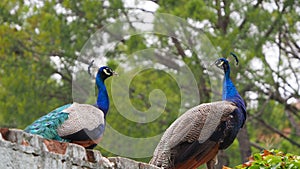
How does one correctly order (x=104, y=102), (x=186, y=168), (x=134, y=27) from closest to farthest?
(x=186, y=168), (x=104, y=102), (x=134, y=27)

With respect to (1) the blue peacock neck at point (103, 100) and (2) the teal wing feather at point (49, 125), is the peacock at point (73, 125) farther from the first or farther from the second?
(1) the blue peacock neck at point (103, 100)

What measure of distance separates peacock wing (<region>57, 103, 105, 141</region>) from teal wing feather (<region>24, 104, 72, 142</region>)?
33 millimetres

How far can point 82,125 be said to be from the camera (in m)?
5.35

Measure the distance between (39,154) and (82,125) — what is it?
1.68m

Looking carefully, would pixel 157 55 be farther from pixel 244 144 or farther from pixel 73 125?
pixel 73 125

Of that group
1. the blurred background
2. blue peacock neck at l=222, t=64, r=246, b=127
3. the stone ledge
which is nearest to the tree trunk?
the blurred background

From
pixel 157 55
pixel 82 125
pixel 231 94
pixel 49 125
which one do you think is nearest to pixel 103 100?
pixel 231 94

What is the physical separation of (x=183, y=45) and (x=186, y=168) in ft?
19.2

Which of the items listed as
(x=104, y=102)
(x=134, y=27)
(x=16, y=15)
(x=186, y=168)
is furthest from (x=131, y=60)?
(x=186, y=168)

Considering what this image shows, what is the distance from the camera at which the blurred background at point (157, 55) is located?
1093 cm

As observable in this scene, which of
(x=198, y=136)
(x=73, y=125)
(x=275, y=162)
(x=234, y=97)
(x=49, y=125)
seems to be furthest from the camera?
(x=234, y=97)

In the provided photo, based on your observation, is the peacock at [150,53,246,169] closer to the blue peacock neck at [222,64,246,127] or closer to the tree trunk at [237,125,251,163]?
the blue peacock neck at [222,64,246,127]

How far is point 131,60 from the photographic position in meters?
9.91

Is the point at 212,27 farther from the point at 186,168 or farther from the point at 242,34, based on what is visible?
the point at 186,168
